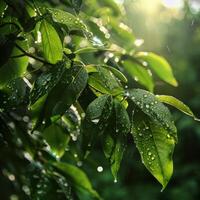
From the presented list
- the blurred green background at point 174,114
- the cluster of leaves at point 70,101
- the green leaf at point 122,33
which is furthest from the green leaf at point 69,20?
the blurred green background at point 174,114

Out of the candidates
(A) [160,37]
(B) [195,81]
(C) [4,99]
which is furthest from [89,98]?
(A) [160,37]

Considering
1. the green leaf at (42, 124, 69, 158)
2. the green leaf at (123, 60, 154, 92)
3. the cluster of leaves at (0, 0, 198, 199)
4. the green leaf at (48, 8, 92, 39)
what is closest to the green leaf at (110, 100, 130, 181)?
the cluster of leaves at (0, 0, 198, 199)

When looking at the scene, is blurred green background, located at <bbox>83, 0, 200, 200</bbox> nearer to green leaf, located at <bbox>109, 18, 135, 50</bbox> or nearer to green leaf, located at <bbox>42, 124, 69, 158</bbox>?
green leaf, located at <bbox>109, 18, 135, 50</bbox>

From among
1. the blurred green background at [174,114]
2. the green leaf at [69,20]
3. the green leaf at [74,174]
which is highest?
A: the green leaf at [69,20]

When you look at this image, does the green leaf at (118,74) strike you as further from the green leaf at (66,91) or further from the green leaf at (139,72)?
the green leaf at (139,72)

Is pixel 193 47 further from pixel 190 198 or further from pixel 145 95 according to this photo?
pixel 145 95

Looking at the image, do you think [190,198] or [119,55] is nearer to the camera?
[119,55]
